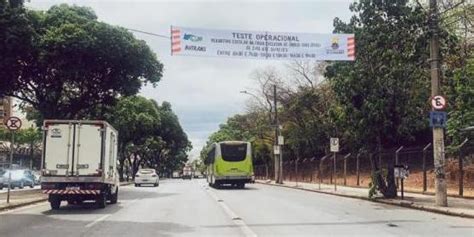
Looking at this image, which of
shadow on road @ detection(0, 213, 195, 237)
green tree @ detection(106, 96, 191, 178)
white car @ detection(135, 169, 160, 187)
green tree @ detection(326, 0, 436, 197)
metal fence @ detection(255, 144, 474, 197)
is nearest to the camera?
shadow on road @ detection(0, 213, 195, 237)

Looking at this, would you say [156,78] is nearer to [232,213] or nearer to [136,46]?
[136,46]

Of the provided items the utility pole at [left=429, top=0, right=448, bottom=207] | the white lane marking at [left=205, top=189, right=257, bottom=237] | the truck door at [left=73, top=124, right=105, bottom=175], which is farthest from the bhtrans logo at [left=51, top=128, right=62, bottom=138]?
the utility pole at [left=429, top=0, right=448, bottom=207]

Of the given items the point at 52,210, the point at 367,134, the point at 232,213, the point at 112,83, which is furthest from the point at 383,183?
the point at 112,83

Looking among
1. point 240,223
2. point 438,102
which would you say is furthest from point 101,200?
point 438,102

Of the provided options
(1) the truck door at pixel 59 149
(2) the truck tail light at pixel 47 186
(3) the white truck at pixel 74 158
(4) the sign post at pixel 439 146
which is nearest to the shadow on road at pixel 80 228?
(2) the truck tail light at pixel 47 186

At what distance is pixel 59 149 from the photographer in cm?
2062

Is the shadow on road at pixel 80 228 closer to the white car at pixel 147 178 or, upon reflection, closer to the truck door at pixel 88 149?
the truck door at pixel 88 149

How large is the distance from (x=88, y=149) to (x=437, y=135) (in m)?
11.5

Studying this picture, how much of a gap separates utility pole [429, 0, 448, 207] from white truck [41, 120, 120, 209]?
10941mm

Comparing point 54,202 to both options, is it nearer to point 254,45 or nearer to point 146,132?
point 254,45

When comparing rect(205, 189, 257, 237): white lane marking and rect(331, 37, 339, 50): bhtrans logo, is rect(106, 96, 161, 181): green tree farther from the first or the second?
rect(205, 189, 257, 237): white lane marking

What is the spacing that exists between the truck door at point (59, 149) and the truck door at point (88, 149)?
0.22 metres

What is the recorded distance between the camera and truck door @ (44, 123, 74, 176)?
20.5 m

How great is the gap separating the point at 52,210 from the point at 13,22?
6292mm
